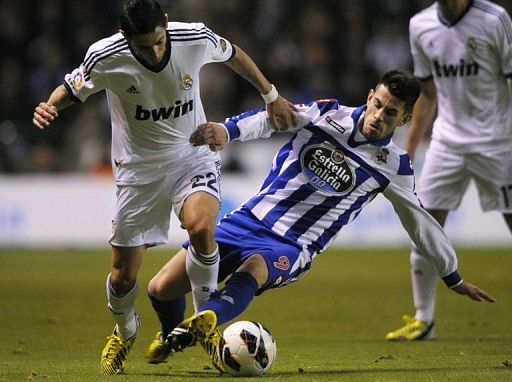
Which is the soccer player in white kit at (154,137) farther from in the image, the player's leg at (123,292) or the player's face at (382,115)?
the player's face at (382,115)

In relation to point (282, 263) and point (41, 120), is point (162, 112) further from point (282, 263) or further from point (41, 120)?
point (282, 263)

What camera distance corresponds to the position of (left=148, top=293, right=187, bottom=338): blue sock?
6.66 metres

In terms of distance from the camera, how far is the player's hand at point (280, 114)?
654cm

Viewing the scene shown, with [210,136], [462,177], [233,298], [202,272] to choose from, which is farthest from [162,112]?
[462,177]

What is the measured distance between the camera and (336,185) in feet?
21.6

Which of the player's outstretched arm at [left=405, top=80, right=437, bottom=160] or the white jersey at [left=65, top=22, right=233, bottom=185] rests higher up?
the white jersey at [left=65, top=22, right=233, bottom=185]

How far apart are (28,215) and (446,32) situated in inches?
383

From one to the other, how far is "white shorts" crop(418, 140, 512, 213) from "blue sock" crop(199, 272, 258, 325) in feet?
8.36

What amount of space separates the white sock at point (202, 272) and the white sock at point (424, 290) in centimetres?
245

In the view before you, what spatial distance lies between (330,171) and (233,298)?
1179 millimetres

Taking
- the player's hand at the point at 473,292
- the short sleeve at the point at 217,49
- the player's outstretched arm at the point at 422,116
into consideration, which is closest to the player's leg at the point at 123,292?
the short sleeve at the point at 217,49

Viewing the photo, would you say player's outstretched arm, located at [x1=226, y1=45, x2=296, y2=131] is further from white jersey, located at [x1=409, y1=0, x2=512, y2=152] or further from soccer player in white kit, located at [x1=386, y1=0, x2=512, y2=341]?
white jersey, located at [x1=409, y1=0, x2=512, y2=152]

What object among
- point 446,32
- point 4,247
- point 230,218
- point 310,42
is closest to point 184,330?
point 230,218

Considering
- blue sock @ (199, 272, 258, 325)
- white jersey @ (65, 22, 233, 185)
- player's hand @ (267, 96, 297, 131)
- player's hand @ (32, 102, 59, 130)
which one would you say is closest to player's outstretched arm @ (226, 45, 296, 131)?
player's hand @ (267, 96, 297, 131)
